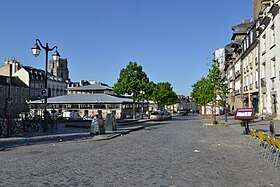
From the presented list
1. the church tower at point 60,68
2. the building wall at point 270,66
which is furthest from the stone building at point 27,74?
the building wall at point 270,66

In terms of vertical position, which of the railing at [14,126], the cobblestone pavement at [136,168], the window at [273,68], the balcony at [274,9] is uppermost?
the balcony at [274,9]

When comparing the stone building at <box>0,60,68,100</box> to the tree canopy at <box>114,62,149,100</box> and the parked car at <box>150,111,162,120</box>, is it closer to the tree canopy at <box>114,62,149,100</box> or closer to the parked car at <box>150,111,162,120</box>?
the tree canopy at <box>114,62,149,100</box>

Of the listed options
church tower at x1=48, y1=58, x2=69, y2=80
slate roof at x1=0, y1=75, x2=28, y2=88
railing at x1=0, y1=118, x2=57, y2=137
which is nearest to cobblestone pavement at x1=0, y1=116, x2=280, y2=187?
railing at x1=0, y1=118, x2=57, y2=137

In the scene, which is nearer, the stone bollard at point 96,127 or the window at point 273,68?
the stone bollard at point 96,127

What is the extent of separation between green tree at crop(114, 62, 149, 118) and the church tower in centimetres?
9599

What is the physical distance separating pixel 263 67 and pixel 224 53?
47909 millimetres

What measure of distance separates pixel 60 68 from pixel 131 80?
336 ft

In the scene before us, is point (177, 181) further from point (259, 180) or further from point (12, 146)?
point (12, 146)

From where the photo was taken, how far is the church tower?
470ft

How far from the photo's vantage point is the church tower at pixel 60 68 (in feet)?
470

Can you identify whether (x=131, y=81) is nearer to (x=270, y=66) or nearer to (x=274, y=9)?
(x=270, y=66)

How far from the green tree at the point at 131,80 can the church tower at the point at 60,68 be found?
9599cm

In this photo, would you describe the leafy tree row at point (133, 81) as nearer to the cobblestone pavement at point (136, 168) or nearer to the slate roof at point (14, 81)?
the cobblestone pavement at point (136, 168)

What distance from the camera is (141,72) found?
51906mm
